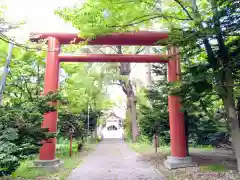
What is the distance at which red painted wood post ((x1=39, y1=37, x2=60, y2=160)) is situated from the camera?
7.46 m

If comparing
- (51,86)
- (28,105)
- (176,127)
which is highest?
(51,86)

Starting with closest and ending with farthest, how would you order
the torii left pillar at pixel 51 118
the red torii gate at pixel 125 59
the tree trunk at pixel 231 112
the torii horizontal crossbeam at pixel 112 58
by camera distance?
the tree trunk at pixel 231 112 → the torii left pillar at pixel 51 118 → the red torii gate at pixel 125 59 → the torii horizontal crossbeam at pixel 112 58

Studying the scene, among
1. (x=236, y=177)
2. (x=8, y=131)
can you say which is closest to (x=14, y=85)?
(x=8, y=131)

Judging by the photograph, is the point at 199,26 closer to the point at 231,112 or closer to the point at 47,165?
the point at 231,112

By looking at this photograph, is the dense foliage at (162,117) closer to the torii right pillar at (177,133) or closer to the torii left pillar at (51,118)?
the torii right pillar at (177,133)

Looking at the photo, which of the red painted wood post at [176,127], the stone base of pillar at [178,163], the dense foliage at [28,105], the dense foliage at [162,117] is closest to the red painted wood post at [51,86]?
the dense foliage at [28,105]

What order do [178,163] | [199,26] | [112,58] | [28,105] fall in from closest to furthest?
[28,105] < [199,26] < [178,163] < [112,58]

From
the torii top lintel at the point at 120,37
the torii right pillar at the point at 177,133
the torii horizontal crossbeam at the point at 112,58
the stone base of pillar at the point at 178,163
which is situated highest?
the torii top lintel at the point at 120,37

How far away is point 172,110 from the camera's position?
26.8 feet

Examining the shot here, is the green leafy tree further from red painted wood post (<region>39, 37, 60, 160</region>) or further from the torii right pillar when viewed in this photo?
red painted wood post (<region>39, 37, 60, 160</region>)

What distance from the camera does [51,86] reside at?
7832mm

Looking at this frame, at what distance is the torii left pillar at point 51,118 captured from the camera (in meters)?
7.28

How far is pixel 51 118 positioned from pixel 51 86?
1.18 metres

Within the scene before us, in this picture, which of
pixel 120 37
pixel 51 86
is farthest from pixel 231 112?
pixel 51 86
